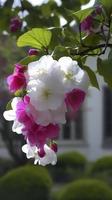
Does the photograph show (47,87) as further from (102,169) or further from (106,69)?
(102,169)

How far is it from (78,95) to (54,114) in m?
0.04

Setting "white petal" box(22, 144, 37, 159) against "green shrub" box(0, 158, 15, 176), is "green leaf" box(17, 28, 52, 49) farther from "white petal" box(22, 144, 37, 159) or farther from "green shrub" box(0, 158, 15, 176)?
"green shrub" box(0, 158, 15, 176)

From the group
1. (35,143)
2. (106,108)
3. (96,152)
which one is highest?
(35,143)

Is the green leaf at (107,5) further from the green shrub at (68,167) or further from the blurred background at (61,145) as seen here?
the green shrub at (68,167)

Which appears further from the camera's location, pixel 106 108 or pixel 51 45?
pixel 106 108

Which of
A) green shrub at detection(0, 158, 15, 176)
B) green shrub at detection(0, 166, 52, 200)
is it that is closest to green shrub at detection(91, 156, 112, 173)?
green shrub at detection(0, 158, 15, 176)

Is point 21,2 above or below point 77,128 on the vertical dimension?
above

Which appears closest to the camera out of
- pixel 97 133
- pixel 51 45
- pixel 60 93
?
pixel 60 93

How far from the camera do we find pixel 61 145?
9242 mm

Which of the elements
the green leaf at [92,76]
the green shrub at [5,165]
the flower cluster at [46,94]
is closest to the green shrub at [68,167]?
the green shrub at [5,165]

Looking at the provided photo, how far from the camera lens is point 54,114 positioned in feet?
2.58

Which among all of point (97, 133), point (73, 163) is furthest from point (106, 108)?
point (73, 163)

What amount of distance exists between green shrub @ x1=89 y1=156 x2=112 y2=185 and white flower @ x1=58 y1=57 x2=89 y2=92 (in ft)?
19.5

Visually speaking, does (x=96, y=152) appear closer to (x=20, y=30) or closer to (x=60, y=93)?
(x=20, y=30)
